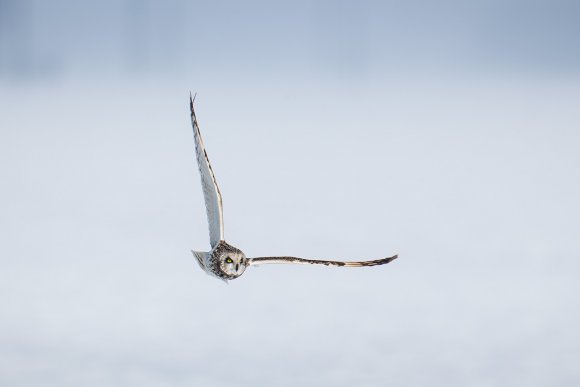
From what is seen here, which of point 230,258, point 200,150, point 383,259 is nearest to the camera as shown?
point 200,150

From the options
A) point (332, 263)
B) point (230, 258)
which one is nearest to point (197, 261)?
point (230, 258)

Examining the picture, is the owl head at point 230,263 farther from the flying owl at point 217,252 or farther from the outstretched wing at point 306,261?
the outstretched wing at point 306,261

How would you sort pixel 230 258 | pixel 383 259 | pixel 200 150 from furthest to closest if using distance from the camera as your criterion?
pixel 383 259 → pixel 230 258 → pixel 200 150

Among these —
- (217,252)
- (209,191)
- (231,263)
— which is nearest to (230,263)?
(231,263)

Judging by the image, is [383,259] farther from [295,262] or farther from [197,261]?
[197,261]

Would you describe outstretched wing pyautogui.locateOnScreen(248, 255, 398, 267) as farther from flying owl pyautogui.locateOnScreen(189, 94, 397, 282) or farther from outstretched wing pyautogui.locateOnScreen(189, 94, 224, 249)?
outstretched wing pyautogui.locateOnScreen(189, 94, 224, 249)

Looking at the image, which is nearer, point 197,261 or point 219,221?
point 219,221
